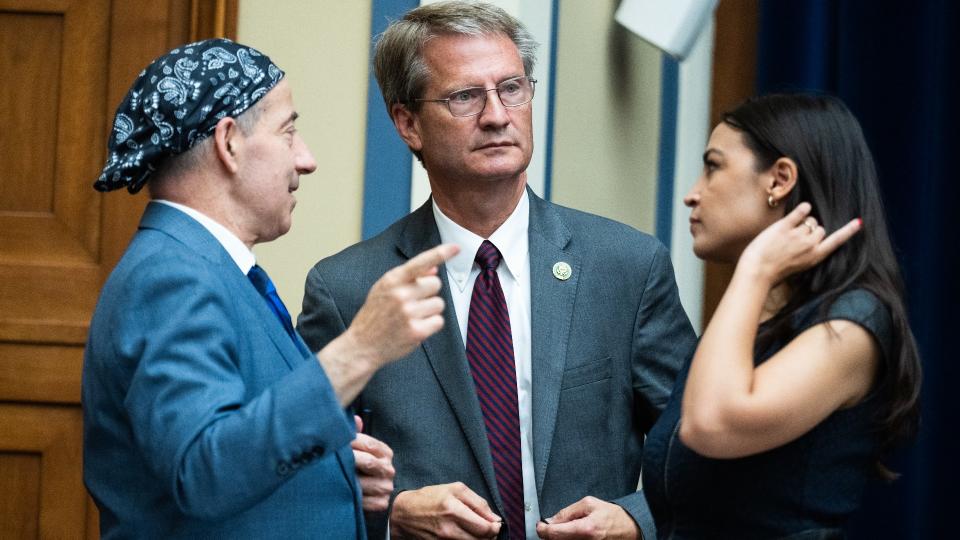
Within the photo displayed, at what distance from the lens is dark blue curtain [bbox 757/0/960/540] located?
2.40 m

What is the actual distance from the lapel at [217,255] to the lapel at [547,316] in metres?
0.56

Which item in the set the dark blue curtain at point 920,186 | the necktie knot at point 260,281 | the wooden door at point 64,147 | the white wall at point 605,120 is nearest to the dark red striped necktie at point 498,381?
the necktie knot at point 260,281

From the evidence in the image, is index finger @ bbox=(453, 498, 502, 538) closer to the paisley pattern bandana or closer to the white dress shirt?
the white dress shirt

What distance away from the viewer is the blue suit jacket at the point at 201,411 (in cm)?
141

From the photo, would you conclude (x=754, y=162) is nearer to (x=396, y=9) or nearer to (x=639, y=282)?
(x=639, y=282)

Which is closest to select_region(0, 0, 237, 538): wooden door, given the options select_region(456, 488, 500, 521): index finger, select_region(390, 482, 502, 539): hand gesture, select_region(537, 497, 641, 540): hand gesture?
select_region(390, 482, 502, 539): hand gesture

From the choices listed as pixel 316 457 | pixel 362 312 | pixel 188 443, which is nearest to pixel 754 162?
pixel 362 312

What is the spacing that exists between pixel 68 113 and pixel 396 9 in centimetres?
84

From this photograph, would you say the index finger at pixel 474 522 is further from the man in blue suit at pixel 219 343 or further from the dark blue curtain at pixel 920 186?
the dark blue curtain at pixel 920 186

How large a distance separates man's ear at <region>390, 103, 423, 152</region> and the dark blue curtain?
35.4 inches

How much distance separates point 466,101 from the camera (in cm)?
225

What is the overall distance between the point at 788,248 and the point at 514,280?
2.25 ft

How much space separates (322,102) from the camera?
297 cm

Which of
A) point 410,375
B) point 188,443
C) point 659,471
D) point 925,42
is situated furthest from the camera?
point 925,42
